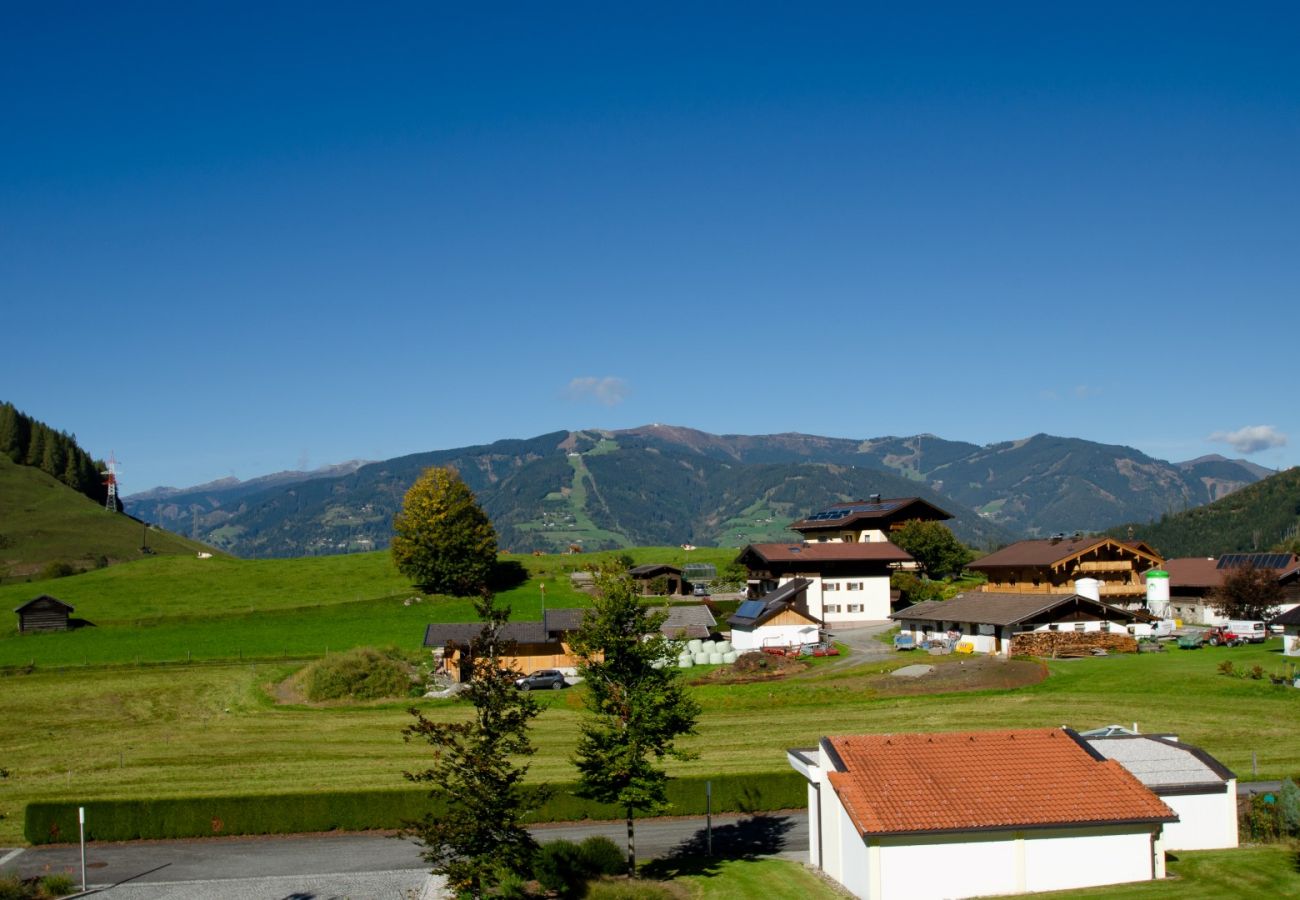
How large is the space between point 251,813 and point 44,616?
6785 centimetres

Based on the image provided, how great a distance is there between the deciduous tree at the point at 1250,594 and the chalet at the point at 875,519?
30.9m

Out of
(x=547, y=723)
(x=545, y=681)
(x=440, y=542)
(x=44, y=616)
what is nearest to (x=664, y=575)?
(x=440, y=542)

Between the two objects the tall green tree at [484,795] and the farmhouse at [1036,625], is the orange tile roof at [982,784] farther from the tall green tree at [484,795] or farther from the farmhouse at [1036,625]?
the farmhouse at [1036,625]

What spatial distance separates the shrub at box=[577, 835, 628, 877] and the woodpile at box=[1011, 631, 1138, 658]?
43109 mm

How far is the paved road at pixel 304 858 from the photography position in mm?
32781

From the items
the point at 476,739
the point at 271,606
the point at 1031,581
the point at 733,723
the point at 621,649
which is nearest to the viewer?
the point at 476,739

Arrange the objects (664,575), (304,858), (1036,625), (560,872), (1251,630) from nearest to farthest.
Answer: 1. (560,872)
2. (304,858)
3. (1036,625)
4. (1251,630)
5. (664,575)

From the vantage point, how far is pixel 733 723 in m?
55.9

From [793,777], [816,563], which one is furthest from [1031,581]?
[793,777]

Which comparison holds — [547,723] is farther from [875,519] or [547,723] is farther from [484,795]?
[875,519]

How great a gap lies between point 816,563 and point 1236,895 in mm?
69805

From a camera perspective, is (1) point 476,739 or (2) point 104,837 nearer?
(1) point 476,739

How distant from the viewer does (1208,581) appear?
96750 mm

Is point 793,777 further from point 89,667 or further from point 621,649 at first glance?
point 89,667
